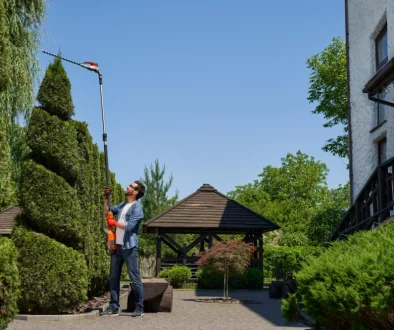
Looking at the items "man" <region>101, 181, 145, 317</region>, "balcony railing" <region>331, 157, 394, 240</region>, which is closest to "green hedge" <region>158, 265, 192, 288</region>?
"balcony railing" <region>331, 157, 394, 240</region>

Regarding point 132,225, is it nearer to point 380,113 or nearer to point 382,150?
point 382,150

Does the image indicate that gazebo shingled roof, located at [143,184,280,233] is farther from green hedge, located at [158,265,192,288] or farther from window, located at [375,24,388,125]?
window, located at [375,24,388,125]

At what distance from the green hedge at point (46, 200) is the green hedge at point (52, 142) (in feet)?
0.97

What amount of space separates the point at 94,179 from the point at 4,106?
576cm

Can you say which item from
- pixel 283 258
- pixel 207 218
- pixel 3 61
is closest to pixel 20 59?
pixel 207 218

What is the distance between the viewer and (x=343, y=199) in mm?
72938

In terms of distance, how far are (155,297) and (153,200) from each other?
31588mm

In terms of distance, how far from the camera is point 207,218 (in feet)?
97.8

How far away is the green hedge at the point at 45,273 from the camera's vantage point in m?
11.6

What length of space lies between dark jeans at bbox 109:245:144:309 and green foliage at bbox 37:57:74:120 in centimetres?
287

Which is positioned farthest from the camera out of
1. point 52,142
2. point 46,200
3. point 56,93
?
point 56,93

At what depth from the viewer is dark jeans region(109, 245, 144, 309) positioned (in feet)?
38.9

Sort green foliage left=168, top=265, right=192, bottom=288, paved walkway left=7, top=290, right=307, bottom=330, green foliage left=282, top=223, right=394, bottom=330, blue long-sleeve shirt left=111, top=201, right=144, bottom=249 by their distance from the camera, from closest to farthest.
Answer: green foliage left=282, top=223, right=394, bottom=330 < paved walkway left=7, top=290, right=307, bottom=330 < blue long-sleeve shirt left=111, top=201, right=144, bottom=249 < green foliage left=168, top=265, right=192, bottom=288

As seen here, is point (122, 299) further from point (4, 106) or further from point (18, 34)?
point (18, 34)
